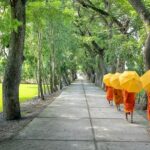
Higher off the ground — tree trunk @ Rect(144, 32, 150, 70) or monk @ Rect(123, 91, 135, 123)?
tree trunk @ Rect(144, 32, 150, 70)

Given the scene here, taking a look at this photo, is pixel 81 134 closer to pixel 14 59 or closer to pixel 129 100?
pixel 129 100

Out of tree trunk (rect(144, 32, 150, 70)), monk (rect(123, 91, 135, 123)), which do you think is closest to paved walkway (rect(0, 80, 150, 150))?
monk (rect(123, 91, 135, 123))

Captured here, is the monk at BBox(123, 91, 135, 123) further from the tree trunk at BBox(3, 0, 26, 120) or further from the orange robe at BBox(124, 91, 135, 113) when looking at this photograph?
the tree trunk at BBox(3, 0, 26, 120)

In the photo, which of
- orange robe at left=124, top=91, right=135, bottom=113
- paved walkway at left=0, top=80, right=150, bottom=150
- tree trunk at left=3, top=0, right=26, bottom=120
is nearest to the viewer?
paved walkway at left=0, top=80, right=150, bottom=150

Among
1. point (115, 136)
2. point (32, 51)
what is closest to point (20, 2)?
point (115, 136)

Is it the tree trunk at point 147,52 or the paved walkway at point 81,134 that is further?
the tree trunk at point 147,52

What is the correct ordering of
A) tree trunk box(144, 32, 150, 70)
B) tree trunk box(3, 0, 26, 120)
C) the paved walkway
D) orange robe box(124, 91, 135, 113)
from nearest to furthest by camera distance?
the paved walkway → orange robe box(124, 91, 135, 113) → tree trunk box(3, 0, 26, 120) → tree trunk box(144, 32, 150, 70)

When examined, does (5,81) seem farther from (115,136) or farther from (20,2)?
(115,136)

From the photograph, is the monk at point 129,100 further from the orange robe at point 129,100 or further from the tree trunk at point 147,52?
the tree trunk at point 147,52

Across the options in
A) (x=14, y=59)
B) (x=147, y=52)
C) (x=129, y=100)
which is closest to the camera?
(x=129, y=100)

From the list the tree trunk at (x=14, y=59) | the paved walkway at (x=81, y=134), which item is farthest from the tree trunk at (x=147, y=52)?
the tree trunk at (x=14, y=59)

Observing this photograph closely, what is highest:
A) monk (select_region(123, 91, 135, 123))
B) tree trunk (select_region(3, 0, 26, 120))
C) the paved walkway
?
tree trunk (select_region(3, 0, 26, 120))

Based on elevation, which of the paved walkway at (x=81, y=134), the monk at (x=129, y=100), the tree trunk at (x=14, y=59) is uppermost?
the tree trunk at (x=14, y=59)

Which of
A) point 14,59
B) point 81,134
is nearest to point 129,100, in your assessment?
point 81,134
